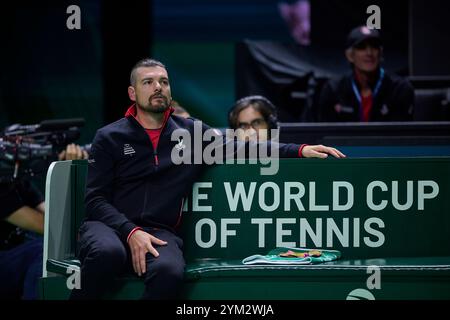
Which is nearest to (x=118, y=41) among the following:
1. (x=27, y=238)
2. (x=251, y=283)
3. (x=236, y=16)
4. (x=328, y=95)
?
(x=236, y=16)

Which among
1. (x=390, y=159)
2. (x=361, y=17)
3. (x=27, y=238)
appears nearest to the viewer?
(x=390, y=159)

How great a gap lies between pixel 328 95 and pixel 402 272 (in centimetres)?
268

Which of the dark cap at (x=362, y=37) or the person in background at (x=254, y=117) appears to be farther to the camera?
the dark cap at (x=362, y=37)

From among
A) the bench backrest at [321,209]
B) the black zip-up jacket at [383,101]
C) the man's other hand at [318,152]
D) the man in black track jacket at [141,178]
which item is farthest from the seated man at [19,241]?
the black zip-up jacket at [383,101]

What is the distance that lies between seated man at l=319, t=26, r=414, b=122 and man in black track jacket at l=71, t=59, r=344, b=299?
2.03 m

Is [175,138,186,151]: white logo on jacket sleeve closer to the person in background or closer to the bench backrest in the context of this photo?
the bench backrest

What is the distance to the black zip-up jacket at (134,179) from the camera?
4.61 m

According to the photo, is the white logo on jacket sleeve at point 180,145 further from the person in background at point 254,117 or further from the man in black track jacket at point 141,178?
the person in background at point 254,117

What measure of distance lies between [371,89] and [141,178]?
254 cm

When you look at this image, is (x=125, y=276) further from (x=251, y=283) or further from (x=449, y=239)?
(x=449, y=239)

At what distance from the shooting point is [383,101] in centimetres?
671

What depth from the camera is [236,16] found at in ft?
42.6

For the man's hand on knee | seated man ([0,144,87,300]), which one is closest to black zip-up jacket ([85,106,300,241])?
the man's hand on knee

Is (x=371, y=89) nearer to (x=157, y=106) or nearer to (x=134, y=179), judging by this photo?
(x=157, y=106)
